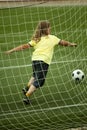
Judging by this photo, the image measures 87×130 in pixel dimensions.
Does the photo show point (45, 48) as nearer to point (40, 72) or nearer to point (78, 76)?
point (40, 72)

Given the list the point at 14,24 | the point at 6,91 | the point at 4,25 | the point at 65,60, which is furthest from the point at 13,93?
the point at 14,24

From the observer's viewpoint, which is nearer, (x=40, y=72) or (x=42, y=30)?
(x=40, y=72)

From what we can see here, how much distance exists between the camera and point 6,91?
24.3 feet

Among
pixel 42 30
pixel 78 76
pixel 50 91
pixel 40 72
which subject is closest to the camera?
pixel 40 72

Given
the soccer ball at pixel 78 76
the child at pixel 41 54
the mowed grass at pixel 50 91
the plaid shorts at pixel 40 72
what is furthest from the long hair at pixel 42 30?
the soccer ball at pixel 78 76

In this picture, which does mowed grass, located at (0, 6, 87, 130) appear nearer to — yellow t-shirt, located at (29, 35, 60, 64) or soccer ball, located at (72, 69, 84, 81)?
soccer ball, located at (72, 69, 84, 81)

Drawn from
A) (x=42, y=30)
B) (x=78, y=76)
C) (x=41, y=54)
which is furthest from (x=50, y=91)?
(x=42, y=30)

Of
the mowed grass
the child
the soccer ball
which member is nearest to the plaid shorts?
the child

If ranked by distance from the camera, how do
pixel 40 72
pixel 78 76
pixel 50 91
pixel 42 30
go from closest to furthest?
pixel 40 72 → pixel 42 30 → pixel 50 91 → pixel 78 76

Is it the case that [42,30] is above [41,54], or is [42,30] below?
above

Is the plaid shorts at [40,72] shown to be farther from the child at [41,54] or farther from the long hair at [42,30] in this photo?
A: the long hair at [42,30]

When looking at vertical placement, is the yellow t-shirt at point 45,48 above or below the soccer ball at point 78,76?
above

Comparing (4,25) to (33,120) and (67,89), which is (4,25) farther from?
(33,120)

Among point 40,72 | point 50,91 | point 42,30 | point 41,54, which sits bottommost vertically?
point 50,91
